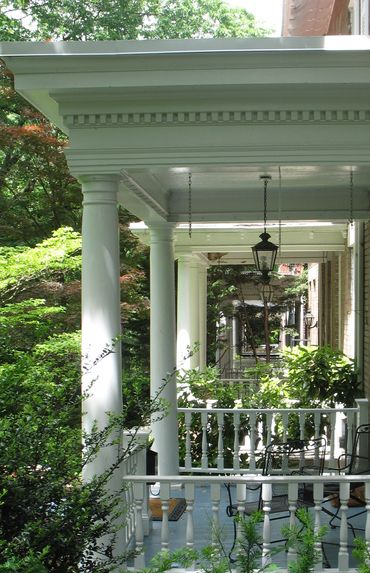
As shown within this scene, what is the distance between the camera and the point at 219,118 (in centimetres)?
534

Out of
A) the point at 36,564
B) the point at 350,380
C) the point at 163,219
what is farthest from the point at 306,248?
the point at 36,564

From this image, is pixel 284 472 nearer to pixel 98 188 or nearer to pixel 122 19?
pixel 98 188

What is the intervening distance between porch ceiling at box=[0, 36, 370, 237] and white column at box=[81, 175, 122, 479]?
0.20m

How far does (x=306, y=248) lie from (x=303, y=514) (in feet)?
34.2

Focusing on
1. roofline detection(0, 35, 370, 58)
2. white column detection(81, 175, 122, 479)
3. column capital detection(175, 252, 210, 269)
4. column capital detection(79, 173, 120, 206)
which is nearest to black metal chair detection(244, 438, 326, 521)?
white column detection(81, 175, 122, 479)

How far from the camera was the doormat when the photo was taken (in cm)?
762

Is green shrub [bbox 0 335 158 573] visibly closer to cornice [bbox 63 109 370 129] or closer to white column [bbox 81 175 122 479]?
white column [bbox 81 175 122 479]

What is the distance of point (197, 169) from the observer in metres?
5.69

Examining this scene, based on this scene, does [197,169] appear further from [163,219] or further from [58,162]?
[58,162]

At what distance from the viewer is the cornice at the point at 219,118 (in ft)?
17.4

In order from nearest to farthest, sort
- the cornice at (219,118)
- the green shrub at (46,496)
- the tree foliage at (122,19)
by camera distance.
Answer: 1. the green shrub at (46,496)
2. the cornice at (219,118)
3. the tree foliage at (122,19)

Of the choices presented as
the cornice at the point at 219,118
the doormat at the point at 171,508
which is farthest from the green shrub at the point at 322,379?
the cornice at the point at 219,118

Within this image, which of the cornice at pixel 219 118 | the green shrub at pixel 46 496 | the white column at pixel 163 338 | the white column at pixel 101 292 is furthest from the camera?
the white column at pixel 163 338

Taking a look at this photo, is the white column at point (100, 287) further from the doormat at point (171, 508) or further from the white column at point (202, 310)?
the white column at point (202, 310)
